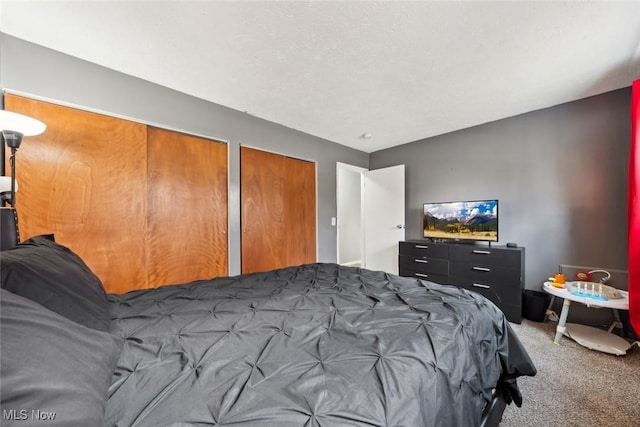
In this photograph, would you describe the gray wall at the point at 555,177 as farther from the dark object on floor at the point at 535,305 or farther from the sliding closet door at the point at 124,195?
→ the sliding closet door at the point at 124,195

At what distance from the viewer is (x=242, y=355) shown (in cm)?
81

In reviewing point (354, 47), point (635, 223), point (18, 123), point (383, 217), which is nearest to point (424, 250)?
point (383, 217)

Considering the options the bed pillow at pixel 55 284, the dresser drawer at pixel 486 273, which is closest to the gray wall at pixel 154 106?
the bed pillow at pixel 55 284

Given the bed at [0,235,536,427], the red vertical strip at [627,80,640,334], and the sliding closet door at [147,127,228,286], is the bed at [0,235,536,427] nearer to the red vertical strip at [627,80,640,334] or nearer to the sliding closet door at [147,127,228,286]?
the sliding closet door at [147,127,228,286]

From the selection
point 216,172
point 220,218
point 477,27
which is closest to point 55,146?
point 216,172

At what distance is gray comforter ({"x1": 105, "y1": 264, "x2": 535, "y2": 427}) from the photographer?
601 millimetres

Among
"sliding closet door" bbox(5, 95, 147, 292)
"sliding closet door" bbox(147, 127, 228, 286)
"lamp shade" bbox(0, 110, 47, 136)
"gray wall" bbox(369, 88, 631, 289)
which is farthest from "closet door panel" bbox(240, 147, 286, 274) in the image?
"gray wall" bbox(369, 88, 631, 289)

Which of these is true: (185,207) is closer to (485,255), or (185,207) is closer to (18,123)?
(18,123)

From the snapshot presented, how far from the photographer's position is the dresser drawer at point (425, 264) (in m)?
3.16

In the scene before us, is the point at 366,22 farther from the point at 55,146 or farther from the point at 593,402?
the point at 593,402

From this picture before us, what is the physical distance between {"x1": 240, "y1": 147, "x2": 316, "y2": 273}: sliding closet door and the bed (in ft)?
5.21

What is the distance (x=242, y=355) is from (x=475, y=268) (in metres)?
3.02

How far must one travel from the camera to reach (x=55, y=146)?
1817mm

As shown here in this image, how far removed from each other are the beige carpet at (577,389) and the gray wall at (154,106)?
2.67 meters
